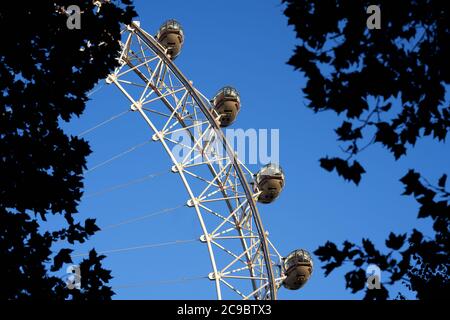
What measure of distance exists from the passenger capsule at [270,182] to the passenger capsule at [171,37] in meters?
4.89

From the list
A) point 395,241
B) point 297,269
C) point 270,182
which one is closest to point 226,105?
point 270,182

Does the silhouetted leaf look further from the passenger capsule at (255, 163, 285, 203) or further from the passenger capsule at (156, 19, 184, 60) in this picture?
the passenger capsule at (156, 19, 184, 60)

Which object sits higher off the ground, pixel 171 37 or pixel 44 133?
pixel 171 37

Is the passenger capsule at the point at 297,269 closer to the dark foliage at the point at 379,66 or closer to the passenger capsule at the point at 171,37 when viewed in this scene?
the passenger capsule at the point at 171,37

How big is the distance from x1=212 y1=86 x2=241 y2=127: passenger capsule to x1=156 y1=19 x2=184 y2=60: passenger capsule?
6.72ft

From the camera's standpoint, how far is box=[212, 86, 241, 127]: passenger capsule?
26.9 m

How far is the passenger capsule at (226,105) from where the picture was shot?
26.9m

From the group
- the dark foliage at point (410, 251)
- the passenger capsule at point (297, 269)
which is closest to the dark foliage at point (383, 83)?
the dark foliage at point (410, 251)

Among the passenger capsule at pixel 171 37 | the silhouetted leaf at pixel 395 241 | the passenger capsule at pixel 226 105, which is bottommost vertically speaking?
the silhouetted leaf at pixel 395 241

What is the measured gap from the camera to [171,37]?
90.1ft

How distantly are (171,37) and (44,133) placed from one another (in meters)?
17.2

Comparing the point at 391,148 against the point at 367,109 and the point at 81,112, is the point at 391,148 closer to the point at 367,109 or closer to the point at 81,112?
the point at 367,109

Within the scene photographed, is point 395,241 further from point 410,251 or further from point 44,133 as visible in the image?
point 44,133

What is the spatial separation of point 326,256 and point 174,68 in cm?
1968
